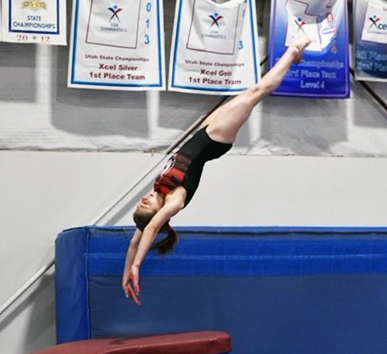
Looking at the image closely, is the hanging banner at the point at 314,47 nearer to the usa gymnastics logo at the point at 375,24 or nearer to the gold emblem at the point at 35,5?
the usa gymnastics logo at the point at 375,24

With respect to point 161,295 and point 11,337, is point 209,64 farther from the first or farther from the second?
point 11,337

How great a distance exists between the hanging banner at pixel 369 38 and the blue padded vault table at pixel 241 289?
1.01m

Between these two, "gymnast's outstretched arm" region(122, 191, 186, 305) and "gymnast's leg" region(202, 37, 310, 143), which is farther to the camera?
"gymnast's leg" region(202, 37, 310, 143)

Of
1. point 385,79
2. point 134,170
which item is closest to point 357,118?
point 385,79

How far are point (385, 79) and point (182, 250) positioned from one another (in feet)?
5.01

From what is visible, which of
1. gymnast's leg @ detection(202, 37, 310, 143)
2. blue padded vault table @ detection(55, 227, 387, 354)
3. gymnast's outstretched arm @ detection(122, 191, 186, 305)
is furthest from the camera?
blue padded vault table @ detection(55, 227, 387, 354)

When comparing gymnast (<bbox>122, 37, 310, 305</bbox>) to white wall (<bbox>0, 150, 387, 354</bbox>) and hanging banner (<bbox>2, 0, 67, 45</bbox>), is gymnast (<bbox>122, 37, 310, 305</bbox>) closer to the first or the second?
white wall (<bbox>0, 150, 387, 354</bbox>)

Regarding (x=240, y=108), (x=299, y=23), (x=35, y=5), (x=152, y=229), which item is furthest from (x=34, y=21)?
(x=152, y=229)

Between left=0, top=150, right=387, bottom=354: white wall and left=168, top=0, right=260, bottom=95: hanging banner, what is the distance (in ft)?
1.18

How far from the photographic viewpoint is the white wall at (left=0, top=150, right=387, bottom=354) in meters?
3.14

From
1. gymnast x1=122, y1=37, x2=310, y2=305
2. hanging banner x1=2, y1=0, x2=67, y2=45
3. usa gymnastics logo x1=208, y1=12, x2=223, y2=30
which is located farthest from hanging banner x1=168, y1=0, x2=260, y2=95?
gymnast x1=122, y1=37, x2=310, y2=305

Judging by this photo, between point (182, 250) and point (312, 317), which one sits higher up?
point (182, 250)

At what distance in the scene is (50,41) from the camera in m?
3.16

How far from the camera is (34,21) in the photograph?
314cm
